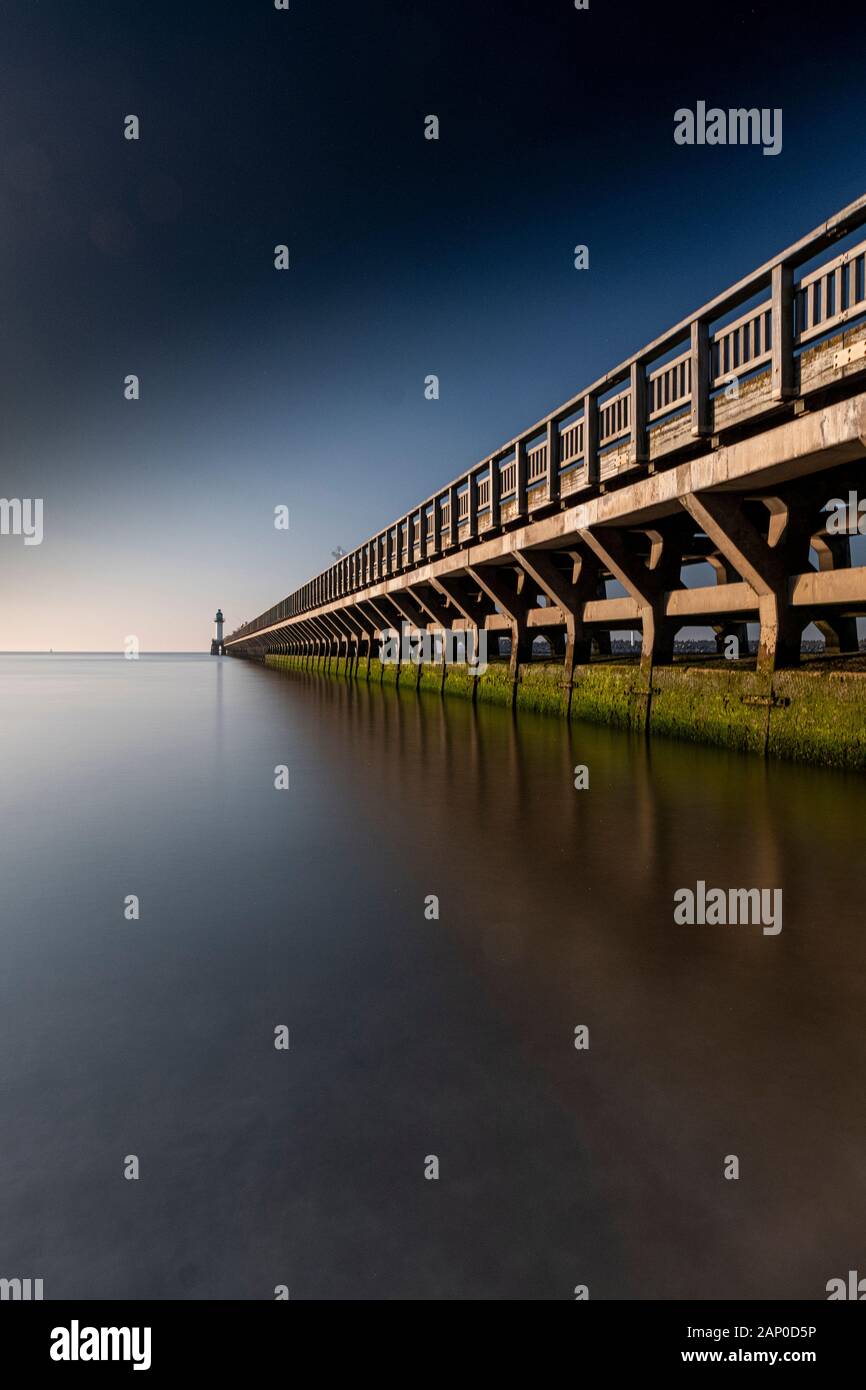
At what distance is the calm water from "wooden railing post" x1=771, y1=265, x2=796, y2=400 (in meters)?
4.75

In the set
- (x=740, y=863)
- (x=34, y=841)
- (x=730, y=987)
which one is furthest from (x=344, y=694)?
(x=730, y=987)

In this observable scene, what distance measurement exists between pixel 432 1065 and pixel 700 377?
925 centimetres

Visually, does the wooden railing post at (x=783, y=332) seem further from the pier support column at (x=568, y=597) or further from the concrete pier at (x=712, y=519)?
the pier support column at (x=568, y=597)

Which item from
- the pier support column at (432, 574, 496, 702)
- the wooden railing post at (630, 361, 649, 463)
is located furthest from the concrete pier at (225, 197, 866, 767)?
the pier support column at (432, 574, 496, 702)

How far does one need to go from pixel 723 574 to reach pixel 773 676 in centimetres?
947

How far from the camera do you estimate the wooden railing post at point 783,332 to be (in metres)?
7.74

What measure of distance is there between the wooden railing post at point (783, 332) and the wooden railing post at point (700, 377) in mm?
1238

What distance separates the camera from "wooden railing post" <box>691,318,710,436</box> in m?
9.12

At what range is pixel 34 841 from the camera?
5.82m

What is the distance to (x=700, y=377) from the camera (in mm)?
9164

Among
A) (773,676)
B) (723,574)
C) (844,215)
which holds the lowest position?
(773,676)

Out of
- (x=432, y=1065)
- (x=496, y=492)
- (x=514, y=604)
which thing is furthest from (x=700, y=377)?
(x=514, y=604)

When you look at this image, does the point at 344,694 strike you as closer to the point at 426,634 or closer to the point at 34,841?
the point at 426,634

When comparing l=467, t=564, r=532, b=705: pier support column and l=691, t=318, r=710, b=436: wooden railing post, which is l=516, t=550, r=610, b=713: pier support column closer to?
l=467, t=564, r=532, b=705: pier support column
